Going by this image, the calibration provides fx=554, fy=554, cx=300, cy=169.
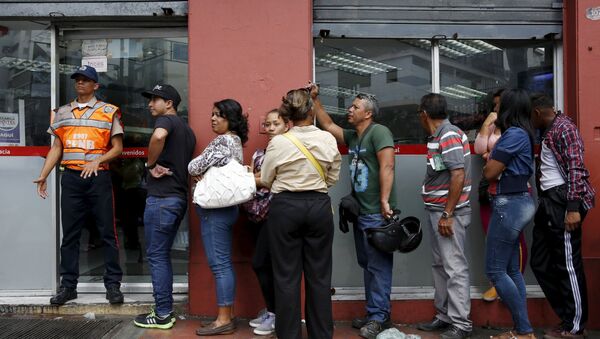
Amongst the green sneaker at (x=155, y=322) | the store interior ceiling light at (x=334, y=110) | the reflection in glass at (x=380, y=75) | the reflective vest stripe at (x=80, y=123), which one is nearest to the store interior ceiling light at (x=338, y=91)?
the reflection in glass at (x=380, y=75)

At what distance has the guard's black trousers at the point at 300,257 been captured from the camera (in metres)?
3.82

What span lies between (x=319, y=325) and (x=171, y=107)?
7.01ft

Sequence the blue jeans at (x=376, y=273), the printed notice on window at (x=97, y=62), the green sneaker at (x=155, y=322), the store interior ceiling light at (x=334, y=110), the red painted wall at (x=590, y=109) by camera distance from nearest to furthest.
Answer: the blue jeans at (x=376, y=273), the green sneaker at (x=155, y=322), the red painted wall at (x=590, y=109), the store interior ceiling light at (x=334, y=110), the printed notice on window at (x=97, y=62)

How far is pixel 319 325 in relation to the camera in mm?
3934

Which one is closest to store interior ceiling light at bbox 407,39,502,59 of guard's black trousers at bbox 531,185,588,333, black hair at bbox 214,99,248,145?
guard's black trousers at bbox 531,185,588,333

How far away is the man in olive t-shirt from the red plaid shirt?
128 centimetres

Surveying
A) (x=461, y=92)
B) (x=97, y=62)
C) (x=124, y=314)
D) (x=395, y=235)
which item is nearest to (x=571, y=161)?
(x=461, y=92)

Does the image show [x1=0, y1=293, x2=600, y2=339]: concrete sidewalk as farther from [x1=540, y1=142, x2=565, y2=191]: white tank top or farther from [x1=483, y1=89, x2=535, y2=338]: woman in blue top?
[x1=540, y1=142, x2=565, y2=191]: white tank top

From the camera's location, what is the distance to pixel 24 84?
17.3 feet

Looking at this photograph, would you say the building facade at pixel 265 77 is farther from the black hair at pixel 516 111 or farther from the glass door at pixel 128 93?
the black hair at pixel 516 111

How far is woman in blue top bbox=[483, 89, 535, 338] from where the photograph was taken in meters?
4.09

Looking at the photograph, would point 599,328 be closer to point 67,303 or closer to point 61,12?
point 67,303

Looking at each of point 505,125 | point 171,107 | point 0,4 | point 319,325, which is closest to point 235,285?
point 319,325

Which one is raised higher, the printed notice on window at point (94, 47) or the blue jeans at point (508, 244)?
the printed notice on window at point (94, 47)
